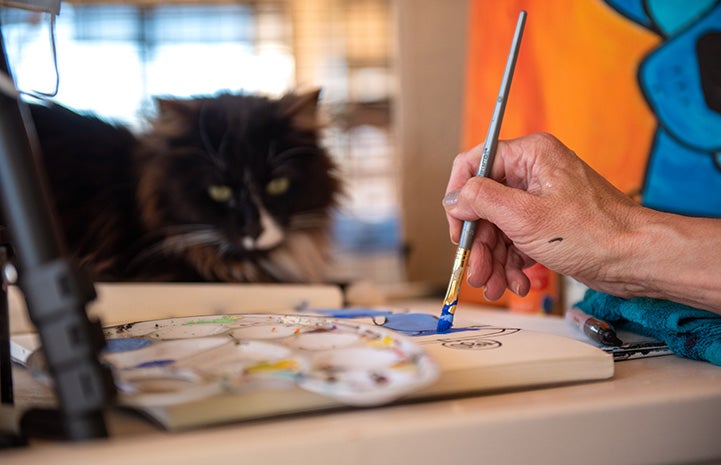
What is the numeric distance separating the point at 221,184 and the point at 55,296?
700 mm

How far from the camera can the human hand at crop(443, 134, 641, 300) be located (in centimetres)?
54

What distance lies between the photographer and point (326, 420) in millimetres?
395

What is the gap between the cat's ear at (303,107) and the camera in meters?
1.09

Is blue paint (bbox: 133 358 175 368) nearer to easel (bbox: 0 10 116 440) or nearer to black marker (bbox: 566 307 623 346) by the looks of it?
easel (bbox: 0 10 116 440)

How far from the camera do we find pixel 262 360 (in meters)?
0.43

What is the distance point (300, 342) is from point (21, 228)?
0.21m

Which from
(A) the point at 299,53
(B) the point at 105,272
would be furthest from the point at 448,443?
(A) the point at 299,53

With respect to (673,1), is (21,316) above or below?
below

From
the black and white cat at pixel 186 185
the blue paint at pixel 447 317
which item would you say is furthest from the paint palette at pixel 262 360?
the black and white cat at pixel 186 185

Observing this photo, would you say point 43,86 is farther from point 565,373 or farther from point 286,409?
point 565,373

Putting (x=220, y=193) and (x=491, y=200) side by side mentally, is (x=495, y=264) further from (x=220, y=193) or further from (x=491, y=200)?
(x=220, y=193)

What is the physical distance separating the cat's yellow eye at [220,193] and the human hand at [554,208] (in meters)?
0.50

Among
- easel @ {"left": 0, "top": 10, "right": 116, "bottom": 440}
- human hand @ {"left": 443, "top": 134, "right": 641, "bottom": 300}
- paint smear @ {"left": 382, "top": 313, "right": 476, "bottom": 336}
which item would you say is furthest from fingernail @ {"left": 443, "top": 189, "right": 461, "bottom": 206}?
easel @ {"left": 0, "top": 10, "right": 116, "bottom": 440}

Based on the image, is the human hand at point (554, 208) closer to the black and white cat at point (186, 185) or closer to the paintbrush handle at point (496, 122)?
the paintbrush handle at point (496, 122)
